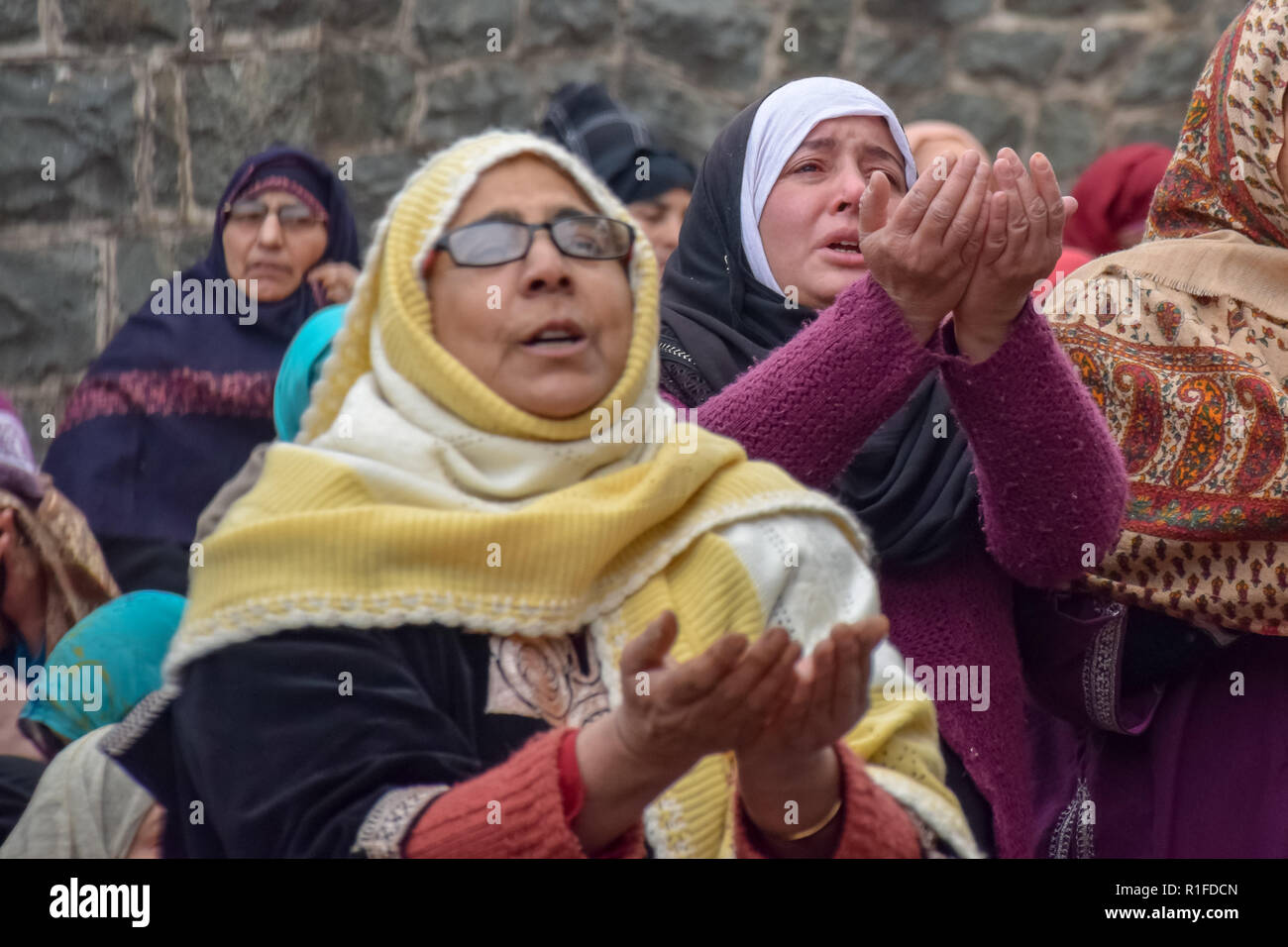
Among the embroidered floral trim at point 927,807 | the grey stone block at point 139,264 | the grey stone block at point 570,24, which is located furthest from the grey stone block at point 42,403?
the embroidered floral trim at point 927,807

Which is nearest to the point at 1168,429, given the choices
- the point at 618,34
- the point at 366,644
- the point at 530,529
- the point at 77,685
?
the point at 530,529

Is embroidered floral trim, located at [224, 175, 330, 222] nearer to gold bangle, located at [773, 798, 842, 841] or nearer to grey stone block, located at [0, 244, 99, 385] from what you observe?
grey stone block, located at [0, 244, 99, 385]

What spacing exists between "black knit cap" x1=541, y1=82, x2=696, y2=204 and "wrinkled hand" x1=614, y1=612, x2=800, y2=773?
3.07 m

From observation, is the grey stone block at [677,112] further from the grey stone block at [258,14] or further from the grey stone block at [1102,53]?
the grey stone block at [1102,53]

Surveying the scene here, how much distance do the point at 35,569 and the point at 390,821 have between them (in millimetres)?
1344

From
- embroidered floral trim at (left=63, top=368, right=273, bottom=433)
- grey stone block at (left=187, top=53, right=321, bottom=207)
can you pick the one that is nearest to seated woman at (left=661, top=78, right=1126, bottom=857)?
embroidered floral trim at (left=63, top=368, right=273, bottom=433)

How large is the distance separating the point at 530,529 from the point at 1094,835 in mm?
1253

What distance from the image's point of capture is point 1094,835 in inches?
111

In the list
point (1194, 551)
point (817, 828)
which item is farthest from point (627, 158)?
point (817, 828)

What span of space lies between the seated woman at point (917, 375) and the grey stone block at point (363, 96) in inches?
113

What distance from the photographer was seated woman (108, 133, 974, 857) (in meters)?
1.85

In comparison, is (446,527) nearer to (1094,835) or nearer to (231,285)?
(1094,835)

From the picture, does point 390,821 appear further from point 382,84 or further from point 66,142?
point 382,84

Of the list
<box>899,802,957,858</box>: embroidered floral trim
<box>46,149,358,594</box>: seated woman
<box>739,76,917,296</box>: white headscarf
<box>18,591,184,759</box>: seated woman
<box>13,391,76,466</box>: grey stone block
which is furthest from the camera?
<box>13,391,76,466</box>: grey stone block
